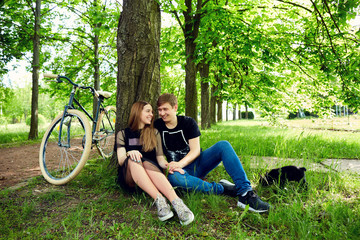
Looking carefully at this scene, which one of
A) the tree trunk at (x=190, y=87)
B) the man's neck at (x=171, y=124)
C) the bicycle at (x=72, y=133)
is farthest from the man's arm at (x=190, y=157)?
the tree trunk at (x=190, y=87)

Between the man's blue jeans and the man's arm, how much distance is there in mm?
98

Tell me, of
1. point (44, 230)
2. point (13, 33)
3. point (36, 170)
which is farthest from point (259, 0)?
point (13, 33)

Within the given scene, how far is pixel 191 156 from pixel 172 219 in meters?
0.80

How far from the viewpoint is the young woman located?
221cm

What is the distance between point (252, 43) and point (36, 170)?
5.94 meters

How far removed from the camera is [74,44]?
1169cm

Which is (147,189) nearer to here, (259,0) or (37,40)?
(259,0)

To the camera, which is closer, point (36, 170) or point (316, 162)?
point (316, 162)

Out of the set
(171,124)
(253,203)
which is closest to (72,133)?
(171,124)

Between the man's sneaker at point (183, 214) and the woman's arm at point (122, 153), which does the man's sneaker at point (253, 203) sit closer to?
the man's sneaker at point (183, 214)

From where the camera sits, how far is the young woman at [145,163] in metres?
2.21

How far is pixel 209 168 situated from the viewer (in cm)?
296

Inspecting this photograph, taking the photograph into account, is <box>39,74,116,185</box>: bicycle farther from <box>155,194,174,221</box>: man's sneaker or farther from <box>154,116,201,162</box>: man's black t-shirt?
<box>155,194,174,221</box>: man's sneaker

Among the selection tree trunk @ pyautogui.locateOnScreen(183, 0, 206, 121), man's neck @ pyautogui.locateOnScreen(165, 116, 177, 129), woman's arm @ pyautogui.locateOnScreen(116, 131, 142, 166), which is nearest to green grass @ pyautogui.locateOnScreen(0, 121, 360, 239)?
woman's arm @ pyautogui.locateOnScreen(116, 131, 142, 166)
